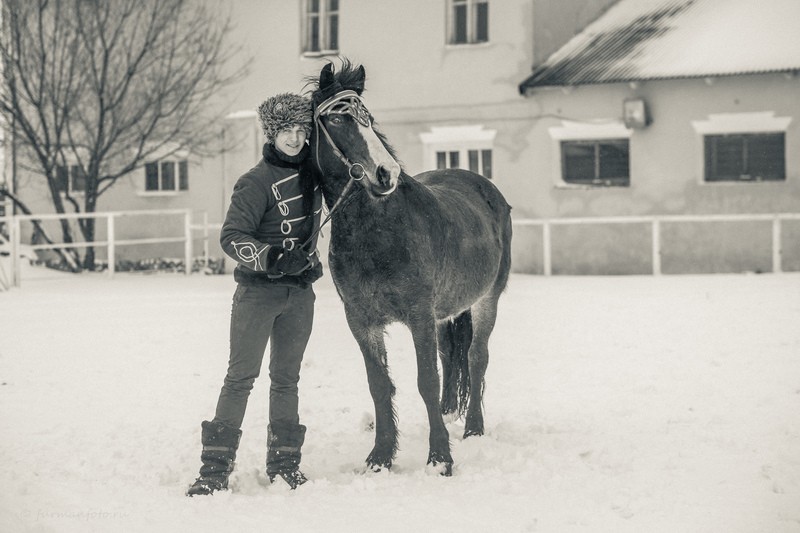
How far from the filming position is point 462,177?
683cm

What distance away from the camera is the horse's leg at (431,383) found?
5258mm

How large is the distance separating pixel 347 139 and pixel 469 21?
1519 cm

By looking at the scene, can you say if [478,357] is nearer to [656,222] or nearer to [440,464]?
[440,464]

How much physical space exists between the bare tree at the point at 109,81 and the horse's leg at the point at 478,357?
14611 millimetres

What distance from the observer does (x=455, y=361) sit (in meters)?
6.45

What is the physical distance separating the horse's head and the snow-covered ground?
1491 millimetres

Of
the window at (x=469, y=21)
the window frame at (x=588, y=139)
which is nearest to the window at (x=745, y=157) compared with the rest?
the window frame at (x=588, y=139)

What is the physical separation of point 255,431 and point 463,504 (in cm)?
200

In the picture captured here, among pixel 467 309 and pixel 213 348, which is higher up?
pixel 467 309

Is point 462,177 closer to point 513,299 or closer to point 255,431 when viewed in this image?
point 255,431

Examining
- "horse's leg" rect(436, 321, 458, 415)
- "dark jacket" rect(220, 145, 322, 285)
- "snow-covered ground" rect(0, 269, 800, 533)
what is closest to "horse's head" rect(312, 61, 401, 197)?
"dark jacket" rect(220, 145, 322, 285)

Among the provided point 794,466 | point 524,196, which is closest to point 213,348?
point 794,466

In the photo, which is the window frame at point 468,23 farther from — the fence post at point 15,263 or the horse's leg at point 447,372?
the horse's leg at point 447,372

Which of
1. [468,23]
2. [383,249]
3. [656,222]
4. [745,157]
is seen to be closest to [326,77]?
[383,249]
